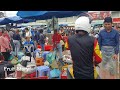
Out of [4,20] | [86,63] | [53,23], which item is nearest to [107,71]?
[86,63]

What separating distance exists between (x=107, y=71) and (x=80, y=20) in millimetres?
2717

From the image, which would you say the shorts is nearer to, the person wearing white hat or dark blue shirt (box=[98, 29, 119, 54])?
dark blue shirt (box=[98, 29, 119, 54])

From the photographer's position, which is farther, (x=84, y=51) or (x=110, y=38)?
(x=110, y=38)

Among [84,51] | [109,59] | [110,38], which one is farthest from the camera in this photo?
[109,59]

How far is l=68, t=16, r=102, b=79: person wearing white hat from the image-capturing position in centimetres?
388

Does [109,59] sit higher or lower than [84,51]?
lower

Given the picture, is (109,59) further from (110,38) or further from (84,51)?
(84,51)

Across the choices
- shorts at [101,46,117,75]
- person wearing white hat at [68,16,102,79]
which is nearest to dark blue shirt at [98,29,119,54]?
shorts at [101,46,117,75]

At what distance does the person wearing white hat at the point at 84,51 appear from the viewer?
388 centimetres

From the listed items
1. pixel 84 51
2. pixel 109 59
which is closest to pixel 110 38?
pixel 109 59

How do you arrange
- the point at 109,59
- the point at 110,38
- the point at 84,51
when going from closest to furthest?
the point at 84,51 < the point at 110,38 < the point at 109,59

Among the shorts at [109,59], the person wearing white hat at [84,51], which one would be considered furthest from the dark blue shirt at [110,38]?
the person wearing white hat at [84,51]

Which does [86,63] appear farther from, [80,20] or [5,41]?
[5,41]

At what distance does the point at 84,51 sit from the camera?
390 centimetres
